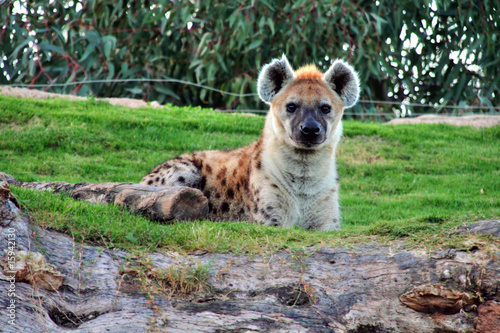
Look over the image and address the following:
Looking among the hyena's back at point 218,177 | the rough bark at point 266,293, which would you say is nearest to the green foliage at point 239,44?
the hyena's back at point 218,177

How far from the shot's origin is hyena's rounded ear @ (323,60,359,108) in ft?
17.9

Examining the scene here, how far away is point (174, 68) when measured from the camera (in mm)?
13914

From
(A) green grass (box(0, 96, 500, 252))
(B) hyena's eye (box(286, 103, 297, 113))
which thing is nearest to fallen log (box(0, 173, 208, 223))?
(A) green grass (box(0, 96, 500, 252))

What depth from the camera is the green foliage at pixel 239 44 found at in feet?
39.5

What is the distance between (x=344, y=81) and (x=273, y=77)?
2.20 feet

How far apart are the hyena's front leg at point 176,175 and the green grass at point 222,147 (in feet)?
4.16

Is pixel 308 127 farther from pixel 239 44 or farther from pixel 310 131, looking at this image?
pixel 239 44

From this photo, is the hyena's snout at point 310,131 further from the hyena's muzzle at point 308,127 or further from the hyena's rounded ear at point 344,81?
the hyena's rounded ear at point 344,81

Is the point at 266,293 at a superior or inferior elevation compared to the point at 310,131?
inferior

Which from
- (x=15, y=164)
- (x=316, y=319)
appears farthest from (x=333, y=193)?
(x=15, y=164)

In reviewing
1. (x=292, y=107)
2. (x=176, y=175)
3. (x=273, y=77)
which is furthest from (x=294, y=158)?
(x=176, y=175)

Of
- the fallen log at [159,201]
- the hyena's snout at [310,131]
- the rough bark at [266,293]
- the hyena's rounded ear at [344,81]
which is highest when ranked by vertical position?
the hyena's rounded ear at [344,81]

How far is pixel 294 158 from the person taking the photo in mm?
5352

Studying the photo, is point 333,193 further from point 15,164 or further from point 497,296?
point 15,164
